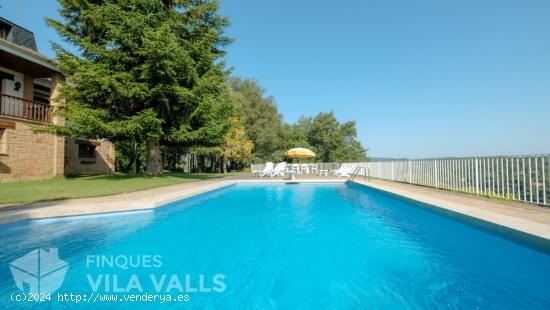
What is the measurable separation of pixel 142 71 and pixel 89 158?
31.9ft

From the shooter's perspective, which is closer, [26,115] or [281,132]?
[26,115]

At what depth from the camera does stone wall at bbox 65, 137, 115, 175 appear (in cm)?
1673

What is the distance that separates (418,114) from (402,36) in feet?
44.8

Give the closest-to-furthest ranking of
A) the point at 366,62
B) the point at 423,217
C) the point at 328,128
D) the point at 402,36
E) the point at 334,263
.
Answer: the point at 334,263 → the point at 423,217 → the point at 402,36 → the point at 366,62 → the point at 328,128

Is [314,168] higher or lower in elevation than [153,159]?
lower

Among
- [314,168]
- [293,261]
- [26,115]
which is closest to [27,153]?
[26,115]

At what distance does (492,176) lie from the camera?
7312 millimetres

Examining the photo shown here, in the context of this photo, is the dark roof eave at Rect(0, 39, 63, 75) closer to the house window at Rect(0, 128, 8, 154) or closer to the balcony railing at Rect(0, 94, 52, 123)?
the balcony railing at Rect(0, 94, 52, 123)

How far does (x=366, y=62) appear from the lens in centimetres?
2386

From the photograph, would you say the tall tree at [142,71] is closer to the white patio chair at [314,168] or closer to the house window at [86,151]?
the house window at [86,151]

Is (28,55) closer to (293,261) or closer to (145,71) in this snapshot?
(145,71)

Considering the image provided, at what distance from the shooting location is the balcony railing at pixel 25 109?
12248mm

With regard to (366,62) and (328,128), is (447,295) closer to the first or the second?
(366,62)

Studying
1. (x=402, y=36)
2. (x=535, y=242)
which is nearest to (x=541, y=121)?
(x=402, y=36)
